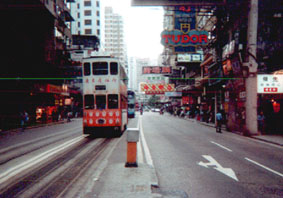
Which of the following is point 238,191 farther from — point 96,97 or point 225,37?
point 225,37

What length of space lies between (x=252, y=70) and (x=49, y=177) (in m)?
16.6

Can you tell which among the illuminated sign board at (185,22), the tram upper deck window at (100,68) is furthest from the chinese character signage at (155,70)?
the tram upper deck window at (100,68)

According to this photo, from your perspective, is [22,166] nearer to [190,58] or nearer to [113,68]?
[113,68]

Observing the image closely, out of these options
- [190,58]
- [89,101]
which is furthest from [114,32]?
[89,101]

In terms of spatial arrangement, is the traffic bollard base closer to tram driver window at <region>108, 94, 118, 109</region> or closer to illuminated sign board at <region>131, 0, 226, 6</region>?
tram driver window at <region>108, 94, 118, 109</region>

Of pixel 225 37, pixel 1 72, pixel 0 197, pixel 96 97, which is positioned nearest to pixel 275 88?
pixel 225 37

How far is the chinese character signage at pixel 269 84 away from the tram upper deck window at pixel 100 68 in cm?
1124

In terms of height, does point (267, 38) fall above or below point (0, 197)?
above

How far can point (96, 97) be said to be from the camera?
16.2m

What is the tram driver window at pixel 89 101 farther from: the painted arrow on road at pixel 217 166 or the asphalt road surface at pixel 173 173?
the painted arrow on road at pixel 217 166

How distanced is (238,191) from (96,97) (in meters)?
11.7

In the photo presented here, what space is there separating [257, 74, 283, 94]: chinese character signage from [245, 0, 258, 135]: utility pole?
0.38m

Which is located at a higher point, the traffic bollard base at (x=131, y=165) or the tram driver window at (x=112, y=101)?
the tram driver window at (x=112, y=101)

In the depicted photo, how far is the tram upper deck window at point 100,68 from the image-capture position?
16.0 m
